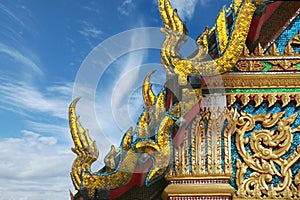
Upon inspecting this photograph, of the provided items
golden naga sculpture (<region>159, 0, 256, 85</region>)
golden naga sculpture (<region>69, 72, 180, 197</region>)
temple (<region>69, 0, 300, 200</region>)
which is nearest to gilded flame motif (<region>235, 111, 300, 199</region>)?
temple (<region>69, 0, 300, 200</region>)

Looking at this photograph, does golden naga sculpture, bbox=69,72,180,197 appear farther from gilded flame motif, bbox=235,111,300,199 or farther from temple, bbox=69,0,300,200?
gilded flame motif, bbox=235,111,300,199

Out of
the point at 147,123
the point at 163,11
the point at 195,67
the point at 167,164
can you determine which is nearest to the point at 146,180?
the point at 167,164

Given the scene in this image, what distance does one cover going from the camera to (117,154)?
4.34 meters

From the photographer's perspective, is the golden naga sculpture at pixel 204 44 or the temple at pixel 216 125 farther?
the golden naga sculpture at pixel 204 44

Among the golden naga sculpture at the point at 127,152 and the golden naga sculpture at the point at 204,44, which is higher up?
the golden naga sculpture at the point at 204,44

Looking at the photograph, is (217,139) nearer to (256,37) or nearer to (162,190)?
(162,190)

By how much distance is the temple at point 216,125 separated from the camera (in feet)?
14.0

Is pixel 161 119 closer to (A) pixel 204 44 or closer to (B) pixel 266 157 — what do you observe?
(A) pixel 204 44

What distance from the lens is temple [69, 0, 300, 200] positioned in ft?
14.0

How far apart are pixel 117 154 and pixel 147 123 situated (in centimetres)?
41

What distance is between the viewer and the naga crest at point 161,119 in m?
4.25

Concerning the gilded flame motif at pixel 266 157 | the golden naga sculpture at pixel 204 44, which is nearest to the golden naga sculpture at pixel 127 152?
the golden naga sculpture at pixel 204 44

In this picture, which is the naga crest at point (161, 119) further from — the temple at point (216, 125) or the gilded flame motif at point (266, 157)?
the gilded flame motif at point (266, 157)

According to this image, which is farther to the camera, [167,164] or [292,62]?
[292,62]
